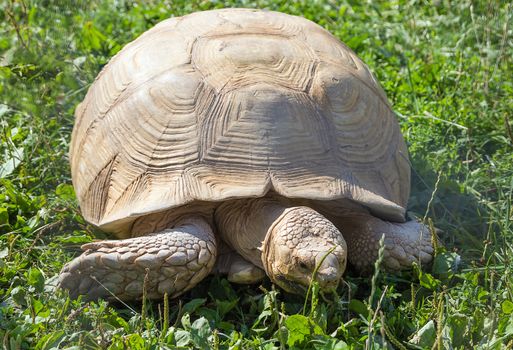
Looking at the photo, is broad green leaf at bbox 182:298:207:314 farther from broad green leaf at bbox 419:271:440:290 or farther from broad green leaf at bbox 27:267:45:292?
broad green leaf at bbox 419:271:440:290

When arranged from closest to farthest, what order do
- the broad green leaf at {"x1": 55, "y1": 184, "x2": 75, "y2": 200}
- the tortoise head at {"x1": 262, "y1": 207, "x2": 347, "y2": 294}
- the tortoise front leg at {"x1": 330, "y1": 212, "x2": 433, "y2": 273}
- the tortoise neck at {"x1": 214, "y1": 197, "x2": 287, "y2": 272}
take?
1. the tortoise head at {"x1": 262, "y1": 207, "x2": 347, "y2": 294}
2. the tortoise neck at {"x1": 214, "y1": 197, "x2": 287, "y2": 272}
3. the tortoise front leg at {"x1": 330, "y1": 212, "x2": 433, "y2": 273}
4. the broad green leaf at {"x1": 55, "y1": 184, "x2": 75, "y2": 200}

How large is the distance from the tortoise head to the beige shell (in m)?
0.14

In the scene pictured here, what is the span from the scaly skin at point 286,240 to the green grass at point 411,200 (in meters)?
0.12

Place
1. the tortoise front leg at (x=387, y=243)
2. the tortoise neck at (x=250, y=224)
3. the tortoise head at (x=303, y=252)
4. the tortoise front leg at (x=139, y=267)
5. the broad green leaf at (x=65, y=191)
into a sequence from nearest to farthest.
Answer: the tortoise head at (x=303, y=252), the tortoise front leg at (x=139, y=267), the tortoise neck at (x=250, y=224), the tortoise front leg at (x=387, y=243), the broad green leaf at (x=65, y=191)

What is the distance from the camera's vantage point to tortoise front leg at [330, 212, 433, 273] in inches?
143

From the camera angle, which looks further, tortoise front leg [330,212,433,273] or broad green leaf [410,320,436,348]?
tortoise front leg [330,212,433,273]

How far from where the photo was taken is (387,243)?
11.9 feet

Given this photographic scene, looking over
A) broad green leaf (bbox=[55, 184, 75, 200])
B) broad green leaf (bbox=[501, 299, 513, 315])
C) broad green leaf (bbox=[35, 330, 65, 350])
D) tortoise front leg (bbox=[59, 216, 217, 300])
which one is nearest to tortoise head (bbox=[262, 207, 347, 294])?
tortoise front leg (bbox=[59, 216, 217, 300])

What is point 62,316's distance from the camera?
10.6 feet

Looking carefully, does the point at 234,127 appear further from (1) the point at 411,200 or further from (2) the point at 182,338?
(1) the point at 411,200

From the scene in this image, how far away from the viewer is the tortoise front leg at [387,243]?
12.0ft

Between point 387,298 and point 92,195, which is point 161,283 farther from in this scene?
point 387,298

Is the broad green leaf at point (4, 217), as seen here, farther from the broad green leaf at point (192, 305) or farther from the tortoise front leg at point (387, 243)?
the tortoise front leg at point (387, 243)

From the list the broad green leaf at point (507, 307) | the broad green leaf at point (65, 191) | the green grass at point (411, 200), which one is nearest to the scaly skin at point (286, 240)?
the green grass at point (411, 200)
